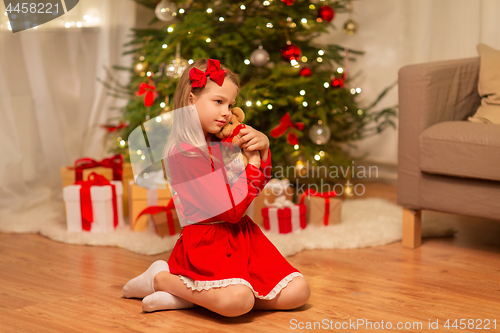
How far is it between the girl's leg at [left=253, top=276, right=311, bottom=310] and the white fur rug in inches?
19.7

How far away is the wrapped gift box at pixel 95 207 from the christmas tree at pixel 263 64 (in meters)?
0.43

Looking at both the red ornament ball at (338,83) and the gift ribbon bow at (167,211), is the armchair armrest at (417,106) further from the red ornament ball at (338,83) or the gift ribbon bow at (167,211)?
the gift ribbon bow at (167,211)

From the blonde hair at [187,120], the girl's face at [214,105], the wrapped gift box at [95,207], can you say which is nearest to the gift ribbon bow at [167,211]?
the wrapped gift box at [95,207]

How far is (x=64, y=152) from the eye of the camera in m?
2.68

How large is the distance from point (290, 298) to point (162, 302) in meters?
0.33

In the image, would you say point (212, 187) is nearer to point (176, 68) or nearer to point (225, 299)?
point (225, 299)

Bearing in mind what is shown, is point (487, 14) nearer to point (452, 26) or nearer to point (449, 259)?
point (452, 26)

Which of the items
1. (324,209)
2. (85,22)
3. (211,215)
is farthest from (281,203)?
(85,22)

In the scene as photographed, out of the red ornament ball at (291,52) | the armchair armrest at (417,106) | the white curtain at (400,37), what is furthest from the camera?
the white curtain at (400,37)

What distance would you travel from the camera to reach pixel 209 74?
135 centimetres

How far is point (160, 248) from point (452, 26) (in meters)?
2.10

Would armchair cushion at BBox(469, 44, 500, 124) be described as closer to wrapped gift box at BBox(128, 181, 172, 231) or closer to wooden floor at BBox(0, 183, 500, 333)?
wooden floor at BBox(0, 183, 500, 333)

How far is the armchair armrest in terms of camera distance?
1837mm

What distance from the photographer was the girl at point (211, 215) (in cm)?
132
